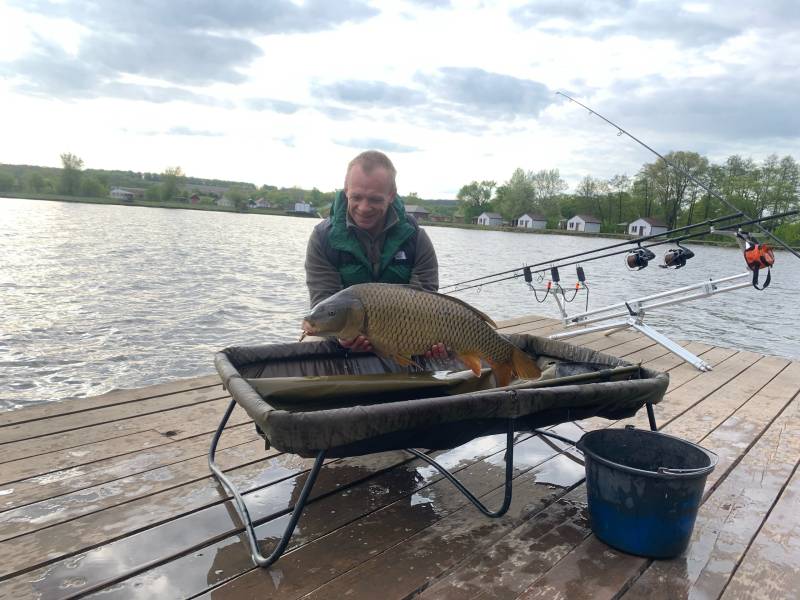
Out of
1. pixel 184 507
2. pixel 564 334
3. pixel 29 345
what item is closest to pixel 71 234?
pixel 29 345

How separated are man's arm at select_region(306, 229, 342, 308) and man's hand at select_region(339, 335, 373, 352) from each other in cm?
35

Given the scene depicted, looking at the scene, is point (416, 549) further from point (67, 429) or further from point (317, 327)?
point (67, 429)

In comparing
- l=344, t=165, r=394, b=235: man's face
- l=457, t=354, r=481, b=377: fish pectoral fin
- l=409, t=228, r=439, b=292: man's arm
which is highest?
l=344, t=165, r=394, b=235: man's face

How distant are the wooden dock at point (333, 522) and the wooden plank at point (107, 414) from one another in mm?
11

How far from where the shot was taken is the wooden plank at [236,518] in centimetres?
159

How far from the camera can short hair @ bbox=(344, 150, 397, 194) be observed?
245 cm

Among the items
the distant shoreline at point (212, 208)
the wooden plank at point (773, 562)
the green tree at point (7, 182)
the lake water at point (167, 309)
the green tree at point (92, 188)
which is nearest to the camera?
the wooden plank at point (773, 562)

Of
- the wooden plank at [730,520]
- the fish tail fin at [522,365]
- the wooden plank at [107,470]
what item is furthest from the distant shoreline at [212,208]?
the wooden plank at [107,470]

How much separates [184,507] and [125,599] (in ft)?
1.58

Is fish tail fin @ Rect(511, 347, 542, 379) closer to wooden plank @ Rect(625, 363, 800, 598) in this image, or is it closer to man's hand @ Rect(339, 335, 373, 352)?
man's hand @ Rect(339, 335, 373, 352)

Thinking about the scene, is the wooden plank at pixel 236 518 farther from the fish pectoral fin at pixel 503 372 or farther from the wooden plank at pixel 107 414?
the wooden plank at pixel 107 414

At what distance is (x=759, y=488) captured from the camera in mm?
2424

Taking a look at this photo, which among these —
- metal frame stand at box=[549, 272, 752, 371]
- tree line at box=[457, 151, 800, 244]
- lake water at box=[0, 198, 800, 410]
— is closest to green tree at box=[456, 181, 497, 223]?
tree line at box=[457, 151, 800, 244]

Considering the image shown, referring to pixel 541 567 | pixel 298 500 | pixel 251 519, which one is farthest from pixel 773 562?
pixel 251 519
